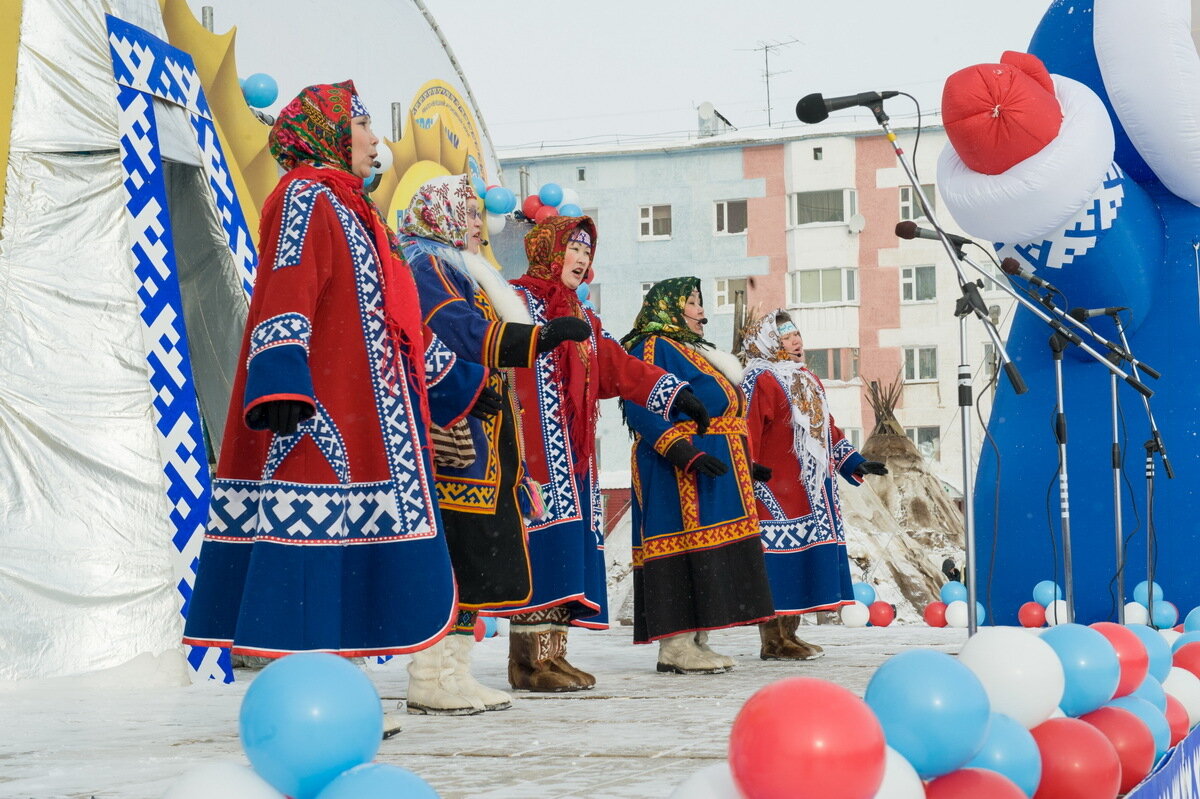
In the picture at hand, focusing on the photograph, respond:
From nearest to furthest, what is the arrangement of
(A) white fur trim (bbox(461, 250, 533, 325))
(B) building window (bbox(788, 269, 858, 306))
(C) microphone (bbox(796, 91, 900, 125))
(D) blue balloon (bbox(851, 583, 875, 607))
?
(C) microphone (bbox(796, 91, 900, 125))
(A) white fur trim (bbox(461, 250, 533, 325))
(D) blue balloon (bbox(851, 583, 875, 607))
(B) building window (bbox(788, 269, 858, 306))

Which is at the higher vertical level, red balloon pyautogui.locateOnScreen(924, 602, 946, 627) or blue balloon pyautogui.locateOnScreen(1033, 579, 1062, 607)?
blue balloon pyautogui.locateOnScreen(1033, 579, 1062, 607)

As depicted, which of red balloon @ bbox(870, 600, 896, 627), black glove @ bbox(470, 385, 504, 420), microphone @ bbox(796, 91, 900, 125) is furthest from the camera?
red balloon @ bbox(870, 600, 896, 627)

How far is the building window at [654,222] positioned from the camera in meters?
25.2

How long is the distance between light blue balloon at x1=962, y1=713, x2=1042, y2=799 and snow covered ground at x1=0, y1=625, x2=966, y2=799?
0.51 meters

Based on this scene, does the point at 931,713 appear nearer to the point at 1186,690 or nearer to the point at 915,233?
the point at 1186,690

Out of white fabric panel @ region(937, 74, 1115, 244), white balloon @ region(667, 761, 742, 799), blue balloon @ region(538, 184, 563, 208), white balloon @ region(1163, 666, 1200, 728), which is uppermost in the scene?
blue balloon @ region(538, 184, 563, 208)

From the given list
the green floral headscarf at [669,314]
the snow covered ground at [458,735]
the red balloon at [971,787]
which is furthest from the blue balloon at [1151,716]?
the green floral headscarf at [669,314]

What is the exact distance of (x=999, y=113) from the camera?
5742 millimetres

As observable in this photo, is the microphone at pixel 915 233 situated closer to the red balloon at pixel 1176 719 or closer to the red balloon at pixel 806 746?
the red balloon at pixel 1176 719

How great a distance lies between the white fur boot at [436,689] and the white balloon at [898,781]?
203cm

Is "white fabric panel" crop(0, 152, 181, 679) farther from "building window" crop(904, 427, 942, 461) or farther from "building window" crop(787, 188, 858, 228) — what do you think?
"building window" crop(787, 188, 858, 228)

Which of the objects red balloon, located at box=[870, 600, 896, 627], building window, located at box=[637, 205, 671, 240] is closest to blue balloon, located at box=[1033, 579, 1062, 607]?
red balloon, located at box=[870, 600, 896, 627]

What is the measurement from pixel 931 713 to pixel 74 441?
3685 millimetres

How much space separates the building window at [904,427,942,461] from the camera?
23688 millimetres
